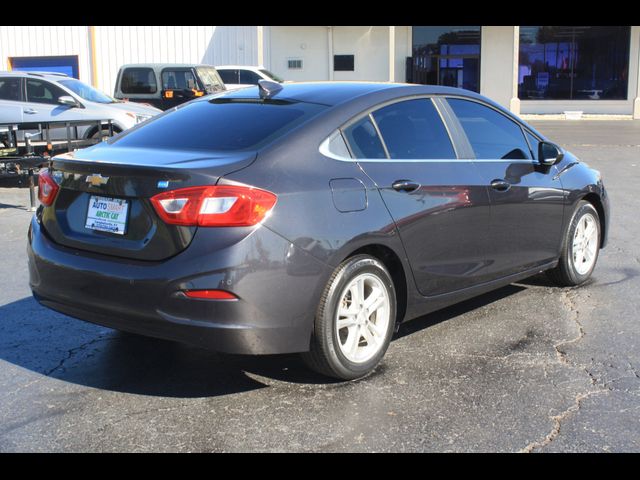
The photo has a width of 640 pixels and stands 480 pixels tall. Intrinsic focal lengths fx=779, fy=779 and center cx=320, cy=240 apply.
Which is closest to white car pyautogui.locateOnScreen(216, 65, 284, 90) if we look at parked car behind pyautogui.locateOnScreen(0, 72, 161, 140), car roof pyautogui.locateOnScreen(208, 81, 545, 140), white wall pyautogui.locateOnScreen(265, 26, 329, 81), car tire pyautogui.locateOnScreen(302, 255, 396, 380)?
white wall pyautogui.locateOnScreen(265, 26, 329, 81)

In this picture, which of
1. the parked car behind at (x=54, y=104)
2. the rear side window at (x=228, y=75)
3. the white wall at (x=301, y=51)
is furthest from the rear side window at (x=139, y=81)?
the white wall at (x=301, y=51)

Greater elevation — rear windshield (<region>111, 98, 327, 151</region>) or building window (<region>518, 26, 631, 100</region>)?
building window (<region>518, 26, 631, 100</region>)

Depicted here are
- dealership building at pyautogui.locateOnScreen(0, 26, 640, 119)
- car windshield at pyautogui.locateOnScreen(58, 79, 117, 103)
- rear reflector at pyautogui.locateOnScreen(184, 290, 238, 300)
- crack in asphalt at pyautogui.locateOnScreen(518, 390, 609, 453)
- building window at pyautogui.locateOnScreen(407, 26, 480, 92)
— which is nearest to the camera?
crack in asphalt at pyautogui.locateOnScreen(518, 390, 609, 453)

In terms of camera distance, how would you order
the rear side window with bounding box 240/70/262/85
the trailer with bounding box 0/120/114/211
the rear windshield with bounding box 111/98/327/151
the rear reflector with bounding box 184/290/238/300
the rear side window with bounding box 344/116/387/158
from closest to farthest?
the rear reflector with bounding box 184/290/238/300 → the rear windshield with bounding box 111/98/327/151 → the rear side window with bounding box 344/116/387/158 → the trailer with bounding box 0/120/114/211 → the rear side window with bounding box 240/70/262/85

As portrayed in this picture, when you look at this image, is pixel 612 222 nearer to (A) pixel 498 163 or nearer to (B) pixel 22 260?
(A) pixel 498 163

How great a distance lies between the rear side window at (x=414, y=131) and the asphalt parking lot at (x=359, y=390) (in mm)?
1202

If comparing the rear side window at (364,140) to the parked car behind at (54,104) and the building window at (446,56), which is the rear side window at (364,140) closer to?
the parked car behind at (54,104)

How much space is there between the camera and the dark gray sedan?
3707 millimetres

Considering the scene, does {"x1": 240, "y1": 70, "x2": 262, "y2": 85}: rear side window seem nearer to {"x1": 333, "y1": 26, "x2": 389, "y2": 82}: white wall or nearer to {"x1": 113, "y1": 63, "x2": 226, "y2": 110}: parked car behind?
{"x1": 113, "y1": 63, "x2": 226, "y2": 110}: parked car behind

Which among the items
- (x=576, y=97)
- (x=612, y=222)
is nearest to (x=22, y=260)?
(x=612, y=222)

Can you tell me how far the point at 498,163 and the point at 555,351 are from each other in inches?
52.0

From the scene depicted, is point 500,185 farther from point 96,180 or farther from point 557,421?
point 96,180

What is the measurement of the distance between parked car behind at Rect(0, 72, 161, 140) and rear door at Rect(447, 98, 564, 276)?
9623 millimetres

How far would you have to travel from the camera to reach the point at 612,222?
9023 millimetres
